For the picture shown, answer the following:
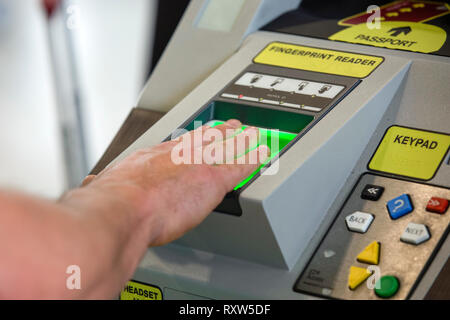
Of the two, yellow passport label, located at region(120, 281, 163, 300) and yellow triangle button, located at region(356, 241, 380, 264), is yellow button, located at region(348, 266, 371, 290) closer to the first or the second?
yellow triangle button, located at region(356, 241, 380, 264)

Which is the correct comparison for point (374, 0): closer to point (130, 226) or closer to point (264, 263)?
point (264, 263)

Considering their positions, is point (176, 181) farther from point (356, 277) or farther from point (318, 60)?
point (318, 60)

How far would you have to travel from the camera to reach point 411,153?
32.6 inches

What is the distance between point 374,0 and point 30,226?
2.55ft

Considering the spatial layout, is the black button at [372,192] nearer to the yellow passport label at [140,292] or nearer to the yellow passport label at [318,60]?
the yellow passport label at [318,60]

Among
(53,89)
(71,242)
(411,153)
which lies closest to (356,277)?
(411,153)

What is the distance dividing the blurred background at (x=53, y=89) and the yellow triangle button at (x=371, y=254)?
1365mm

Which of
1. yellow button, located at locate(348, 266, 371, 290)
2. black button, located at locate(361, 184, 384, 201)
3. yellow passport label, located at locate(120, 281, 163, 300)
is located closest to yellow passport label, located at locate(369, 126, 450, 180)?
black button, located at locate(361, 184, 384, 201)

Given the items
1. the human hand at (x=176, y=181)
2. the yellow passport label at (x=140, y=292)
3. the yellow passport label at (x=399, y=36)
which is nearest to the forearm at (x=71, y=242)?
the human hand at (x=176, y=181)

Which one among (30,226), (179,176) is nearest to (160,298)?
(179,176)

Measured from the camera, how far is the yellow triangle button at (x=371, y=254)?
A: 735mm

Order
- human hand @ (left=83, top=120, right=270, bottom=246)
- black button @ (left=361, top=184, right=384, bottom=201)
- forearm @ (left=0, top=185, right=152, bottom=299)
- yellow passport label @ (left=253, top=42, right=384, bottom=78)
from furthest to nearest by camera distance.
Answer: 1. yellow passport label @ (left=253, top=42, right=384, bottom=78)
2. black button @ (left=361, top=184, right=384, bottom=201)
3. human hand @ (left=83, top=120, right=270, bottom=246)
4. forearm @ (left=0, top=185, right=152, bottom=299)

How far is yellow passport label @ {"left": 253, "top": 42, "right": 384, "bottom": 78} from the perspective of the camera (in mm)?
901

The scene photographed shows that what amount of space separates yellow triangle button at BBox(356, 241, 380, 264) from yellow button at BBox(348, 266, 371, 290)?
0.04 ft
